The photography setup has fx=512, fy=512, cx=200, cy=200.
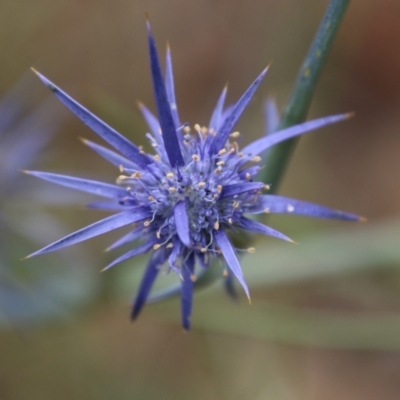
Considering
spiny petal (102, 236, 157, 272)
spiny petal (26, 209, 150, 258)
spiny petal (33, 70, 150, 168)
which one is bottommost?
spiny petal (102, 236, 157, 272)

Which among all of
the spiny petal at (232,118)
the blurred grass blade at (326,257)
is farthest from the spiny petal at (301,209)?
the blurred grass blade at (326,257)

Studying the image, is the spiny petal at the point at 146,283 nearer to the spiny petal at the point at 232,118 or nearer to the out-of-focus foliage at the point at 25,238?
the spiny petal at the point at 232,118

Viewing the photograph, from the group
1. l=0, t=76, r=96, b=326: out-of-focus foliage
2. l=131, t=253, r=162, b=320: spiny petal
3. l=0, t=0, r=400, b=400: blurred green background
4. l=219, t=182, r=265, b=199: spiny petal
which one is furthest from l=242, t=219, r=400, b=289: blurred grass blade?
l=219, t=182, r=265, b=199: spiny petal

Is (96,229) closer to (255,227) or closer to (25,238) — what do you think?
(255,227)

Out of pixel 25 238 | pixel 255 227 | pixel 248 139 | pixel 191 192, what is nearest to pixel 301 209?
pixel 255 227

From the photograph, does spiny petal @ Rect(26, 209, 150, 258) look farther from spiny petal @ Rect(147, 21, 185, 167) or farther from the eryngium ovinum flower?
spiny petal @ Rect(147, 21, 185, 167)
